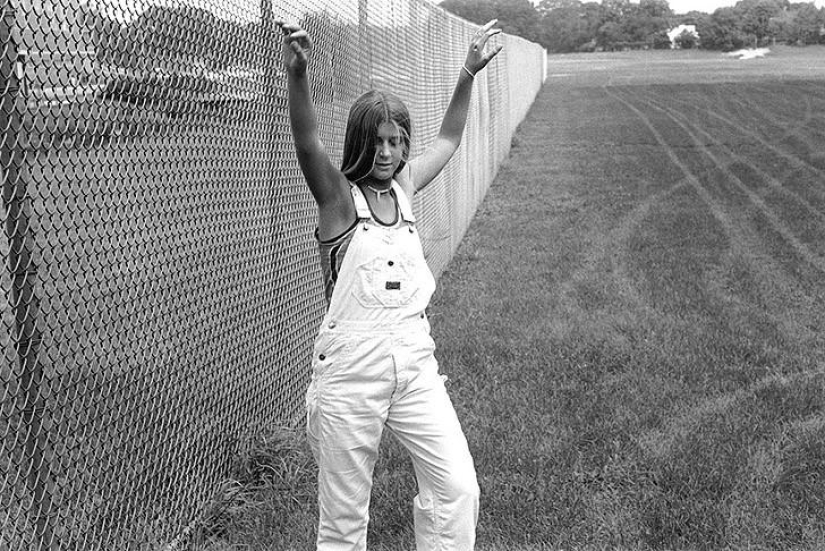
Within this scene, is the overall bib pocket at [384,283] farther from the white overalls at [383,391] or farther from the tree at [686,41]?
the tree at [686,41]

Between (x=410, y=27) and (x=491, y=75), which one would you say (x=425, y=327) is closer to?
(x=410, y=27)

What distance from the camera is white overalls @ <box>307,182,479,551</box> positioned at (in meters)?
2.95

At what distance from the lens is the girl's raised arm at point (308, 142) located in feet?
8.89

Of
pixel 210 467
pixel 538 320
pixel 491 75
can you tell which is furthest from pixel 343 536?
pixel 491 75

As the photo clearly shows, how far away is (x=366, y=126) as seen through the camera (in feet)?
10.0

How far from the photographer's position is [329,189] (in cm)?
297

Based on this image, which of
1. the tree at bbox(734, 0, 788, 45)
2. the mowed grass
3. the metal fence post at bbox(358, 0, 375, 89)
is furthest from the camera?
the tree at bbox(734, 0, 788, 45)

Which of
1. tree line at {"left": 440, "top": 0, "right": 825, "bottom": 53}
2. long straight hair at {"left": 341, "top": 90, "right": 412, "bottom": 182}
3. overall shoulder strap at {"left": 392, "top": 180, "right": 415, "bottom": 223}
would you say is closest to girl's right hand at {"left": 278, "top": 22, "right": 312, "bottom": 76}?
long straight hair at {"left": 341, "top": 90, "right": 412, "bottom": 182}

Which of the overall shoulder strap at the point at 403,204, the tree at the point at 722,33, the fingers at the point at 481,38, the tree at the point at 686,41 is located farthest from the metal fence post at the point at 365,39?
the tree at the point at 686,41

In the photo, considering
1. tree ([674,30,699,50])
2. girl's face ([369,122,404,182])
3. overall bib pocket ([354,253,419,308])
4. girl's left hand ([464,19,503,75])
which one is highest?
girl's left hand ([464,19,503,75])

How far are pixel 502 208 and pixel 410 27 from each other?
5.46 metres

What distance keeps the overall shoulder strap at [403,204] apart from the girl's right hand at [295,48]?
0.57 m

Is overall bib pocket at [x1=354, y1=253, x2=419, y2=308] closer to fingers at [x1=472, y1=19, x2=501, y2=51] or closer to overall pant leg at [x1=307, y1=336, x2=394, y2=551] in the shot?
overall pant leg at [x1=307, y1=336, x2=394, y2=551]

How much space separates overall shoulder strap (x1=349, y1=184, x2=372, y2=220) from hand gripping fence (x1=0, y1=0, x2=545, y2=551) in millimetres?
752
